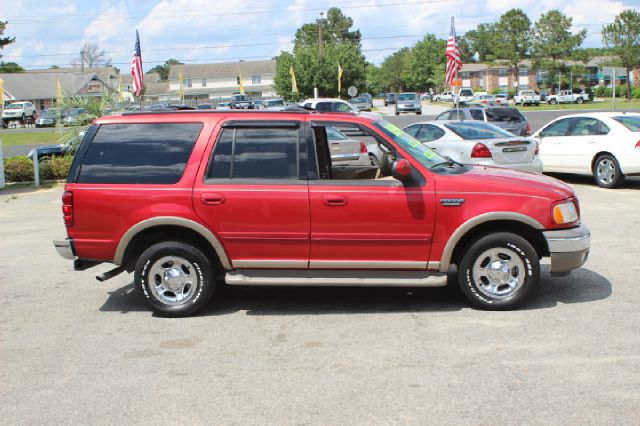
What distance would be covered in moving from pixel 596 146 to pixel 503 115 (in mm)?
9052

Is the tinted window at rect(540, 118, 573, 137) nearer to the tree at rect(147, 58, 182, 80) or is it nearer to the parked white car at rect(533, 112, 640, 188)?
the parked white car at rect(533, 112, 640, 188)

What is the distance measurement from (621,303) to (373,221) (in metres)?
2.46

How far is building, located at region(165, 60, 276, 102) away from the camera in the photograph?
381 ft

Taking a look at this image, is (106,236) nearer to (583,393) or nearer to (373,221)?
(373,221)

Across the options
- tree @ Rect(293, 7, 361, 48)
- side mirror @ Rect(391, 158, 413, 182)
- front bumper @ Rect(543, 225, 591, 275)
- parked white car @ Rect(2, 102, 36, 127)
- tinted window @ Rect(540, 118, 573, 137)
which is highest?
tree @ Rect(293, 7, 361, 48)

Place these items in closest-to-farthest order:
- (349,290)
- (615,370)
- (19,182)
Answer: (615,370)
(349,290)
(19,182)

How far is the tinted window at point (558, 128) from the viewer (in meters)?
15.9

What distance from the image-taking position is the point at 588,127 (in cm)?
1534

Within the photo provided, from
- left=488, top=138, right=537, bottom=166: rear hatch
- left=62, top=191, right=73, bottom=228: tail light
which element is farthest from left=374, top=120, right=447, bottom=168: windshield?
left=488, top=138, right=537, bottom=166: rear hatch

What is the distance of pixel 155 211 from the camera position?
662cm

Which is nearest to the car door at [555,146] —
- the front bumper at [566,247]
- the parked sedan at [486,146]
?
the parked sedan at [486,146]

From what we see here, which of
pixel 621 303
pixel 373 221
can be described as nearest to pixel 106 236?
pixel 373 221

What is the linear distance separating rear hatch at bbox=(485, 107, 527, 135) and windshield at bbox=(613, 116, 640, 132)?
851 cm

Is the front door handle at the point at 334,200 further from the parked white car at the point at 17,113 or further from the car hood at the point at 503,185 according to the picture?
the parked white car at the point at 17,113
